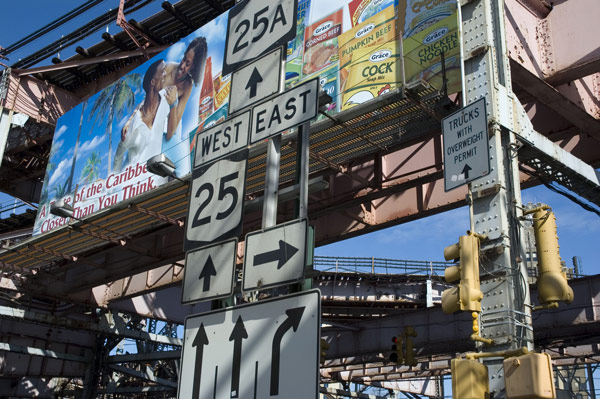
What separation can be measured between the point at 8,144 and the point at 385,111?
744 inches

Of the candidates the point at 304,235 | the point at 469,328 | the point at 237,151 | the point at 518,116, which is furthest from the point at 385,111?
the point at 469,328

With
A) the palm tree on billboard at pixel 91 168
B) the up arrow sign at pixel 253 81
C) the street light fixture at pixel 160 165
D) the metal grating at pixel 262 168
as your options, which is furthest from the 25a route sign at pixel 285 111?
the palm tree on billboard at pixel 91 168

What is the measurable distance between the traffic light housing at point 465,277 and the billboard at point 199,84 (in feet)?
15.4

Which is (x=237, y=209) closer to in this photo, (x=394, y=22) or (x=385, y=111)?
(x=385, y=111)

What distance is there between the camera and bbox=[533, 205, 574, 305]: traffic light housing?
962 cm

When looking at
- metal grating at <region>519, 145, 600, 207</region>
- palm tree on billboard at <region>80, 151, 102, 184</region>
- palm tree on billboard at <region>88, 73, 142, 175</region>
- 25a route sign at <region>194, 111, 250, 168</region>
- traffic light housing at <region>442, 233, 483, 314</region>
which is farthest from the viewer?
palm tree on billboard at <region>88, 73, 142, 175</region>

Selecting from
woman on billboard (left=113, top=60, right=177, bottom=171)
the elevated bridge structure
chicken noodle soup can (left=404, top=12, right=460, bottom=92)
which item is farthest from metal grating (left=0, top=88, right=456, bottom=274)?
woman on billboard (left=113, top=60, right=177, bottom=171)

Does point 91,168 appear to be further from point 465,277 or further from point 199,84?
point 465,277

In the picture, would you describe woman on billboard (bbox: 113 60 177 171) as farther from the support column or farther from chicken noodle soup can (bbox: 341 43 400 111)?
the support column

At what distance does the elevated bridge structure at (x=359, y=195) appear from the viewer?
478 inches

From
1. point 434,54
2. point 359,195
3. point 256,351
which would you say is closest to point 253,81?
point 256,351

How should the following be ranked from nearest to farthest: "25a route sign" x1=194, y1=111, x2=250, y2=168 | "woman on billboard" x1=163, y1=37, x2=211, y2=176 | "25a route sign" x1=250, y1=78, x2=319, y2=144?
"25a route sign" x1=250, y1=78, x2=319, y2=144 < "25a route sign" x1=194, y1=111, x2=250, y2=168 < "woman on billboard" x1=163, y1=37, x2=211, y2=176

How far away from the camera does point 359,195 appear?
17.0 metres

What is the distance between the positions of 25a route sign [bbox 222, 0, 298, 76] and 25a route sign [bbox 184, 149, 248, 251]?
136 cm
